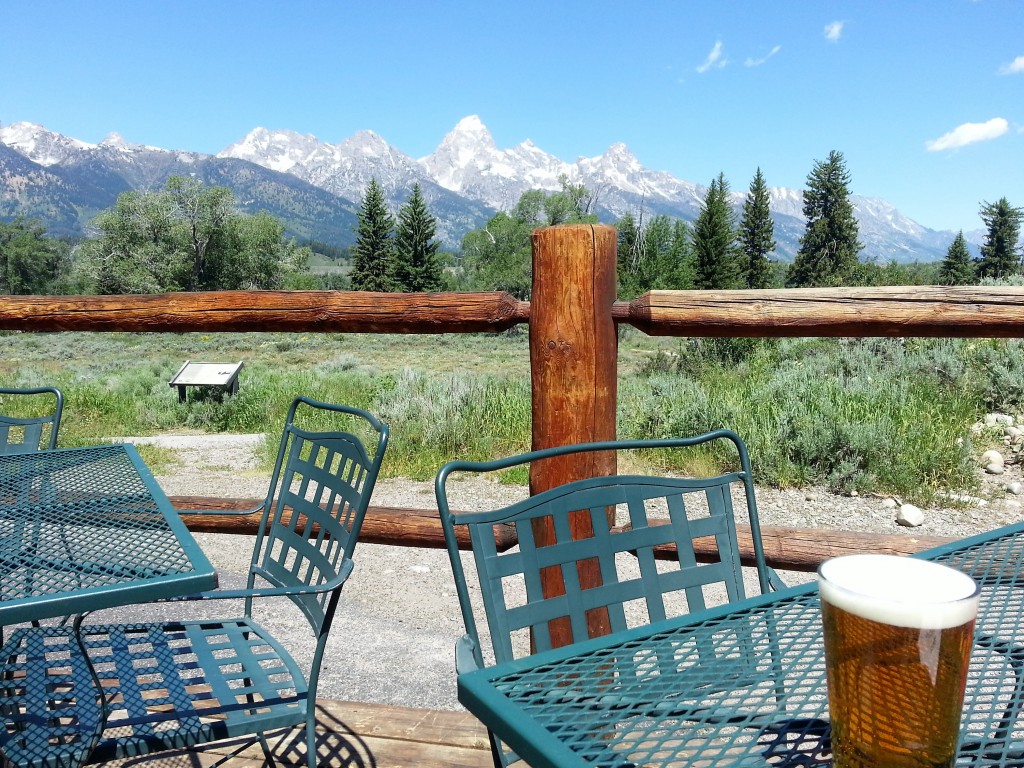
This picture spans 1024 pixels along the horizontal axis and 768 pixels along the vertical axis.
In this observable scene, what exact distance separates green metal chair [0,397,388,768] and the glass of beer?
0.87m

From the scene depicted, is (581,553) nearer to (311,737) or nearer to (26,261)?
(311,737)

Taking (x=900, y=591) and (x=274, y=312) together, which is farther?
(x=274, y=312)

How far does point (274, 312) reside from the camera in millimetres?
2461

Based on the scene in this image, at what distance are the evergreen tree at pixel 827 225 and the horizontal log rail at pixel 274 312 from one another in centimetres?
6455

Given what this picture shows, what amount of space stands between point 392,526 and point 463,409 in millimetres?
5506

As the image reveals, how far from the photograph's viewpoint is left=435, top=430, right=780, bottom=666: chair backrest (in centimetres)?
118

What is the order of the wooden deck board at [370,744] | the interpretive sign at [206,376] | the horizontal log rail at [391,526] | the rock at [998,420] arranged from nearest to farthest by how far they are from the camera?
the wooden deck board at [370,744] → the horizontal log rail at [391,526] → the rock at [998,420] → the interpretive sign at [206,376]

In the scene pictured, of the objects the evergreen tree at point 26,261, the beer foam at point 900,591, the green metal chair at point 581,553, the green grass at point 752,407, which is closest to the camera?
the beer foam at point 900,591

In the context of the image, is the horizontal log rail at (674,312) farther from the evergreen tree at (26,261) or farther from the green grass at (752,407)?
the evergreen tree at (26,261)

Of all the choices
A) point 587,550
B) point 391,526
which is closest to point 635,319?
point 391,526

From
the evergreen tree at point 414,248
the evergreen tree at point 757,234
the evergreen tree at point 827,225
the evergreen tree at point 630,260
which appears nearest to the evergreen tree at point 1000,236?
the evergreen tree at point 827,225

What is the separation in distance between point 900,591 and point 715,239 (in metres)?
53.1

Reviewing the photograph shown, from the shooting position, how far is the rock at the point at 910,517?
4688 millimetres

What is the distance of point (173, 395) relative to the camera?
11336 mm
